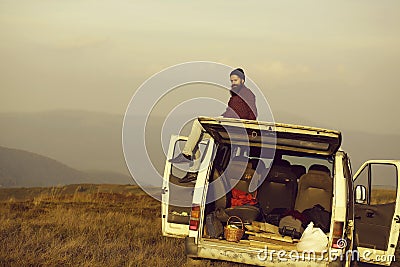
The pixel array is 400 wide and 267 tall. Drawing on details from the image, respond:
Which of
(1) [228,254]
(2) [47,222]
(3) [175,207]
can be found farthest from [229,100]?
(2) [47,222]

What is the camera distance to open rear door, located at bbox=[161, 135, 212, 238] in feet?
34.7

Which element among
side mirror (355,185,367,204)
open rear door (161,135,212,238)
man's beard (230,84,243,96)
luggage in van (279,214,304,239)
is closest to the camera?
luggage in van (279,214,304,239)

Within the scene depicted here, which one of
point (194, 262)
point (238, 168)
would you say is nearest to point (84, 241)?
point (194, 262)

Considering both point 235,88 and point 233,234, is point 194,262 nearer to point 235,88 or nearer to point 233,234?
point 233,234

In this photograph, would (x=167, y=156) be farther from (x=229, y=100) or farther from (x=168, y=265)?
(x=168, y=265)

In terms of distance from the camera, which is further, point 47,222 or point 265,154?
point 47,222

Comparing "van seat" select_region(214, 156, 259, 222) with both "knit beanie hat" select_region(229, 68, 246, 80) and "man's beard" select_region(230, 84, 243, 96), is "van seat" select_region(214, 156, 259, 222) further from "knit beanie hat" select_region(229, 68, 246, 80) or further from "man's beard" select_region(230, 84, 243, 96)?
"knit beanie hat" select_region(229, 68, 246, 80)

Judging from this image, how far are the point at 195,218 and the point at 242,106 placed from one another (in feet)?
7.42

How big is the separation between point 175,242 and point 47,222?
3.03m

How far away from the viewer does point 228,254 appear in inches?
338

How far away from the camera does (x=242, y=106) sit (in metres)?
10.2

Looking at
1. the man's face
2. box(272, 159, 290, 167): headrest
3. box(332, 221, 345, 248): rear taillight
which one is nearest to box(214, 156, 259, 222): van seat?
box(272, 159, 290, 167): headrest

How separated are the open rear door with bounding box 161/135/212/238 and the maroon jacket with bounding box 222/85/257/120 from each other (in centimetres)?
94

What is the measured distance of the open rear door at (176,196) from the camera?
34.7ft
